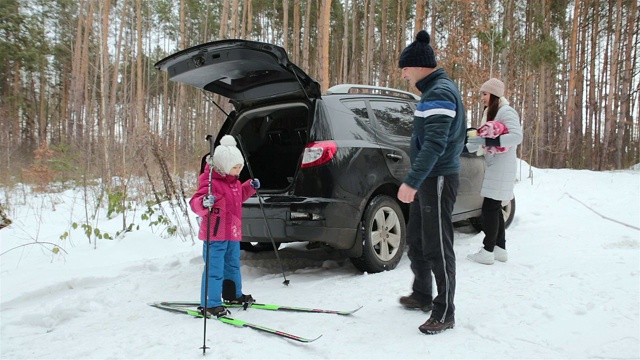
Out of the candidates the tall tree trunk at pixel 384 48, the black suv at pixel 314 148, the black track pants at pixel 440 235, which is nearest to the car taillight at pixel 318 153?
the black suv at pixel 314 148

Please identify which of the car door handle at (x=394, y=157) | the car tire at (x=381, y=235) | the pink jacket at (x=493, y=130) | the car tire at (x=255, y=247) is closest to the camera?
the car tire at (x=381, y=235)

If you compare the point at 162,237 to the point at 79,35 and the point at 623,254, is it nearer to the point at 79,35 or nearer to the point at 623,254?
the point at 623,254

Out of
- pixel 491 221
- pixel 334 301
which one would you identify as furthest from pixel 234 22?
pixel 334 301

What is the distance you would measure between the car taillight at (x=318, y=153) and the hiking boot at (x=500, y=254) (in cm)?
205

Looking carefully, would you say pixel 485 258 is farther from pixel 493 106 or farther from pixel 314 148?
pixel 314 148

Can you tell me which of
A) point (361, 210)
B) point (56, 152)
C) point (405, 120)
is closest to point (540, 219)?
point (405, 120)

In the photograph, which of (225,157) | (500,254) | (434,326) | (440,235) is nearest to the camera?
(434,326)

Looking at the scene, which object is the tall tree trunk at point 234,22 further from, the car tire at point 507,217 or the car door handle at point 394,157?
the car door handle at point 394,157

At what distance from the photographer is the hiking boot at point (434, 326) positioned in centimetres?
265

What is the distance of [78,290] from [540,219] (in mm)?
5790

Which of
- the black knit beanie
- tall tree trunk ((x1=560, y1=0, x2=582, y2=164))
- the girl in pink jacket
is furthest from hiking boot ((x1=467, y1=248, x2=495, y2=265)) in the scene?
tall tree trunk ((x1=560, y1=0, x2=582, y2=164))

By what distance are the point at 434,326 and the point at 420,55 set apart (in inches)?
71.2

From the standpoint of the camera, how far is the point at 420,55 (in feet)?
9.32

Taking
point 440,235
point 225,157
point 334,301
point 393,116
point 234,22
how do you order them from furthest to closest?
point 234,22 → point 393,116 → point 334,301 → point 225,157 → point 440,235
